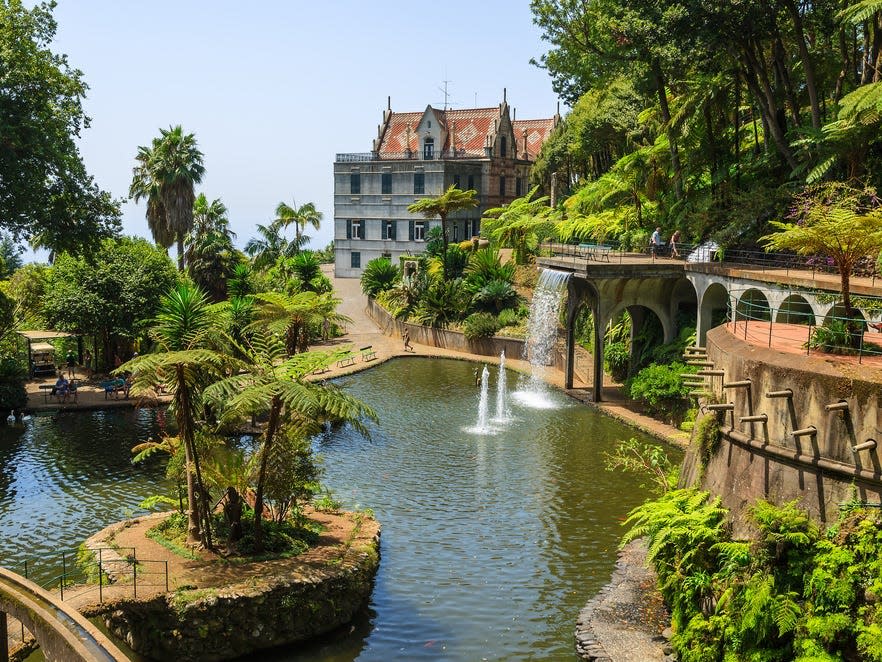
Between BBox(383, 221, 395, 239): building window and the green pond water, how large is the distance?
35.7m

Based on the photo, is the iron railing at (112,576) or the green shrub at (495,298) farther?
the green shrub at (495,298)

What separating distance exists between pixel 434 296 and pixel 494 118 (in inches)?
1069

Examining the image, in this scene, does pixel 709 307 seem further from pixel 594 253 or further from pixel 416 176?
pixel 416 176

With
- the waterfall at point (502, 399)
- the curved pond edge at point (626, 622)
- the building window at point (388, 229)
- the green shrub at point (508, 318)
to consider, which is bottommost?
the curved pond edge at point (626, 622)

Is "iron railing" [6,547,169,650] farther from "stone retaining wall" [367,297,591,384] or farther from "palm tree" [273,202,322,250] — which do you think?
"palm tree" [273,202,322,250]

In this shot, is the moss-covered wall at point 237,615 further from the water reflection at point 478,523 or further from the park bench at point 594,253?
the park bench at point 594,253

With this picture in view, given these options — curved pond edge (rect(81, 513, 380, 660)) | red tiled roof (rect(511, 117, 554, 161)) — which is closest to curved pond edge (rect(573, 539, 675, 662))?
curved pond edge (rect(81, 513, 380, 660))

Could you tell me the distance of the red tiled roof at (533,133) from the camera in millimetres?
71875

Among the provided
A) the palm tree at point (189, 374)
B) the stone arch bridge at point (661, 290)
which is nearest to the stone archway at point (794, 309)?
the stone arch bridge at point (661, 290)

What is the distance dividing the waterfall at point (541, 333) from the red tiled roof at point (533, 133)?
3505 centimetres

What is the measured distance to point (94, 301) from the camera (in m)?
34.7

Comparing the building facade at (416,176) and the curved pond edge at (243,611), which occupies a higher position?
the building facade at (416,176)

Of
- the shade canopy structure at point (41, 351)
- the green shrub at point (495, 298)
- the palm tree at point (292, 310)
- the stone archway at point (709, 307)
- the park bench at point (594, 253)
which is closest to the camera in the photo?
the palm tree at point (292, 310)

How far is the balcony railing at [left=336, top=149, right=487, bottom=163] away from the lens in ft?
221
